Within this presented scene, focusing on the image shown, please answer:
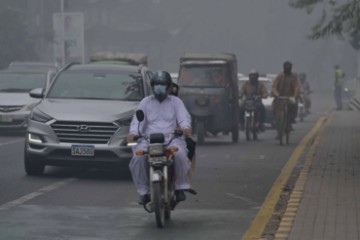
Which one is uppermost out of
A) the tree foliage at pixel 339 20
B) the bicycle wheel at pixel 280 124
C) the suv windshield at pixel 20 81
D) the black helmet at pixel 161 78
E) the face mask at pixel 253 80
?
the tree foliage at pixel 339 20

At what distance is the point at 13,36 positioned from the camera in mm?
55062

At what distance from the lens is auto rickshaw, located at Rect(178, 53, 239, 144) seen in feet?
86.0

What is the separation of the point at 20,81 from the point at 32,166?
43.4 ft

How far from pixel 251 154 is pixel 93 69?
201 inches

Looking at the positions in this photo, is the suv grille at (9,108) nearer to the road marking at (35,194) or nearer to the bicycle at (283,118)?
the bicycle at (283,118)

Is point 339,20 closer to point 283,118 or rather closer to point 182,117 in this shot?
point 283,118

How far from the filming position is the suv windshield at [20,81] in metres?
29.8

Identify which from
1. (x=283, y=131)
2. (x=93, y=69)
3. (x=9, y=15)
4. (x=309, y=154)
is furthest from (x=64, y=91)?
(x=9, y=15)

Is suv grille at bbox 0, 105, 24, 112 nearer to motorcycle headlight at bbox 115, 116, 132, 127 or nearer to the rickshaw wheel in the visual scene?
the rickshaw wheel

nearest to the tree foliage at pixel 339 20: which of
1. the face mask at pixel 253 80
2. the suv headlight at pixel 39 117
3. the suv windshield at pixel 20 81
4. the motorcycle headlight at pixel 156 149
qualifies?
the suv headlight at pixel 39 117

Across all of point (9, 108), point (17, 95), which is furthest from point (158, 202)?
point (17, 95)

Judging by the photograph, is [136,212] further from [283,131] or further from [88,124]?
[283,131]

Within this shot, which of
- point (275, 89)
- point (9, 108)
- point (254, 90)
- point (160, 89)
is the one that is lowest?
point (9, 108)

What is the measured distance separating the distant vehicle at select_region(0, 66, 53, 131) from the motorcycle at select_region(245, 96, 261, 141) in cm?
495
